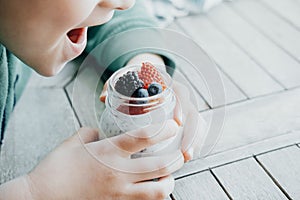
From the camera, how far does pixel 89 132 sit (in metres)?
0.65

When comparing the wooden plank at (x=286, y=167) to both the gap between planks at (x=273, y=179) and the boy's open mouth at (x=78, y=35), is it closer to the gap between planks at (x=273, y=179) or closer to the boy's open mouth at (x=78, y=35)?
the gap between planks at (x=273, y=179)

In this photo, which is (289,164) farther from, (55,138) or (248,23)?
(248,23)

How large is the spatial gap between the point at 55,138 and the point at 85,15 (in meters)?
0.31

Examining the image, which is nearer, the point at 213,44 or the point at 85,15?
the point at 85,15

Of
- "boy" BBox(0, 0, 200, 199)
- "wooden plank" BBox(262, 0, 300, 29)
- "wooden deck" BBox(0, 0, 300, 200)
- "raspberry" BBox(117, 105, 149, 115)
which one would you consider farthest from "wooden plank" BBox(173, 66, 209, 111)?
"wooden plank" BBox(262, 0, 300, 29)

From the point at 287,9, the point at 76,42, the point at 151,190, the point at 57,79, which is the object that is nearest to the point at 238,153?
the point at 151,190

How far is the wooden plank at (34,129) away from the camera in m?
0.72

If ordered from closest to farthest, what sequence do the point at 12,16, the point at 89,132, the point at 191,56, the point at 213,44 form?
1. the point at 12,16
2. the point at 89,132
3. the point at 191,56
4. the point at 213,44

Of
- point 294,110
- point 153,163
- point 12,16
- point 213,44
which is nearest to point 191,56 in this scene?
point 213,44

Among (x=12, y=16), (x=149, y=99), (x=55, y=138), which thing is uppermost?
(x=12, y=16)

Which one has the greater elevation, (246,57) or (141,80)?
(141,80)

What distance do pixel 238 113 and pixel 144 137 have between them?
0.26 meters

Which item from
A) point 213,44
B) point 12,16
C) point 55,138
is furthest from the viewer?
point 213,44

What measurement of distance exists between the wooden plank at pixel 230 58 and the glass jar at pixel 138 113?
28 centimetres
